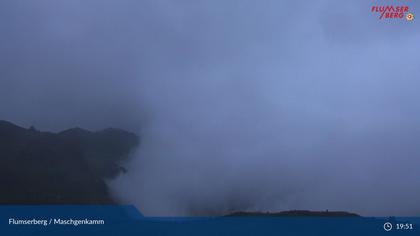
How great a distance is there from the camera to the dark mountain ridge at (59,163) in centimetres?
417

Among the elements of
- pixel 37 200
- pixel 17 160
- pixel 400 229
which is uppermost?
pixel 17 160

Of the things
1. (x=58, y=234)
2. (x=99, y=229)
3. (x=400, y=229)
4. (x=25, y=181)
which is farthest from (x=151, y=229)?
(x=400, y=229)

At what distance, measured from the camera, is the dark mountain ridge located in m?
4.17

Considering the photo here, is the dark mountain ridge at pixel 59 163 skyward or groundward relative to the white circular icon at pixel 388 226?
skyward

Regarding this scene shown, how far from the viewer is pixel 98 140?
431 cm

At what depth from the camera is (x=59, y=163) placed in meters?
4.24

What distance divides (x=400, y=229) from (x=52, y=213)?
2.58 m

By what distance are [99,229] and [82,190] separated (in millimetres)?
311

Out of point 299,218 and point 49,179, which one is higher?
point 49,179

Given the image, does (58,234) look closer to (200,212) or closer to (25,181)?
(25,181)

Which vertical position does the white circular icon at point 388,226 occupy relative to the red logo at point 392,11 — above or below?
below

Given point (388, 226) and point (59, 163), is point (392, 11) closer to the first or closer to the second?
point (388, 226)

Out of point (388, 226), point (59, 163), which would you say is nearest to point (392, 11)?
point (388, 226)

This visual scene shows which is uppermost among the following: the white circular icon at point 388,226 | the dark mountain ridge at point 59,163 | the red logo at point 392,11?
the red logo at point 392,11
